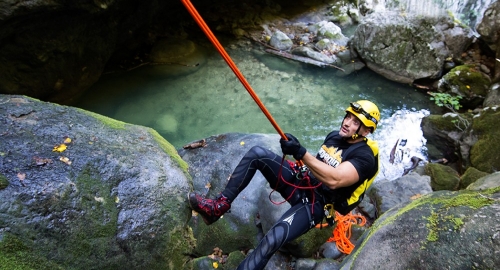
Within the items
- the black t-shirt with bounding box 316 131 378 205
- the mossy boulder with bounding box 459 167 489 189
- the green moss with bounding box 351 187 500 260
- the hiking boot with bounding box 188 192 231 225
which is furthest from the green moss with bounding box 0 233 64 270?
the mossy boulder with bounding box 459 167 489 189

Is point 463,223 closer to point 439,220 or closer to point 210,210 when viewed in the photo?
point 439,220

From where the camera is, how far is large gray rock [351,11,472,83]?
32.2 feet

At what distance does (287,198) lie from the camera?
3.66 metres

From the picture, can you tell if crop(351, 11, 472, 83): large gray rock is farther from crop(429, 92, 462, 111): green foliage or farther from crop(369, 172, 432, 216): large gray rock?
crop(369, 172, 432, 216): large gray rock

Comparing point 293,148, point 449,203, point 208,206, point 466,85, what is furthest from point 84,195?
point 466,85

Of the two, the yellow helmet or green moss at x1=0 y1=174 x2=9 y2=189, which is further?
the yellow helmet

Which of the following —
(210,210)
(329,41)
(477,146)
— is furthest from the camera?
(329,41)

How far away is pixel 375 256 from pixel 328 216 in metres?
1.21

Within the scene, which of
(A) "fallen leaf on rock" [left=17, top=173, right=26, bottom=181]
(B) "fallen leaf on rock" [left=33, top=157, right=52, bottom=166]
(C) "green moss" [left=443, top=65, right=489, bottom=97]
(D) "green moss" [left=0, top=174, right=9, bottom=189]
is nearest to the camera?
(D) "green moss" [left=0, top=174, right=9, bottom=189]

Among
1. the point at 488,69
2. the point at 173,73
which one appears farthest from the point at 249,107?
the point at 488,69

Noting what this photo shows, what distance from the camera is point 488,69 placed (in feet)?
30.2

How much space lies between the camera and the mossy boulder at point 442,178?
18.1 feet

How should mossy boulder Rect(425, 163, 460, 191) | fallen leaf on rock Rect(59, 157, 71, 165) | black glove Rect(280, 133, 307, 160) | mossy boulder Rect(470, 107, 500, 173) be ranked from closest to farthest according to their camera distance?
fallen leaf on rock Rect(59, 157, 71, 165) → black glove Rect(280, 133, 307, 160) → mossy boulder Rect(425, 163, 460, 191) → mossy boulder Rect(470, 107, 500, 173)

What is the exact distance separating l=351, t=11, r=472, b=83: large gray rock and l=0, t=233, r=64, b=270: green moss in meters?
10.5
